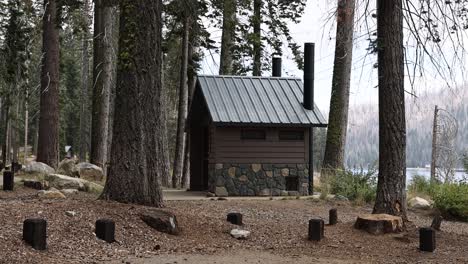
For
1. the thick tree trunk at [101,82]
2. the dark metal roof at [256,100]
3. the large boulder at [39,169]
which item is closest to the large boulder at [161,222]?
the dark metal roof at [256,100]

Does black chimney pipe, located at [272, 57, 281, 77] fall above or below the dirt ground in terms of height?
above

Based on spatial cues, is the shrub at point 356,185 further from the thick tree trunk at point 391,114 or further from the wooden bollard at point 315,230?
the wooden bollard at point 315,230

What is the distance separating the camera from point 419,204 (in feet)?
45.8

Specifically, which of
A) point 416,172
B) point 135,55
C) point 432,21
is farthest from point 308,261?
point 416,172

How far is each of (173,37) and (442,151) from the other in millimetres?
11621

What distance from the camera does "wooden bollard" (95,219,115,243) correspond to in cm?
702

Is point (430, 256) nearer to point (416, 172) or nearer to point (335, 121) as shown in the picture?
point (335, 121)

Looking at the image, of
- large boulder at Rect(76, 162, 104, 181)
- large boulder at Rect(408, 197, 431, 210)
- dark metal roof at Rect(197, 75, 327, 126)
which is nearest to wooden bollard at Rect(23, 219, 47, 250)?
dark metal roof at Rect(197, 75, 327, 126)

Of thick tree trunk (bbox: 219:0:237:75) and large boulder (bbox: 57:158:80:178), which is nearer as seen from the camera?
large boulder (bbox: 57:158:80:178)

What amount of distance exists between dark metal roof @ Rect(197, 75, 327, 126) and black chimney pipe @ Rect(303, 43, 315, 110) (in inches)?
9.6

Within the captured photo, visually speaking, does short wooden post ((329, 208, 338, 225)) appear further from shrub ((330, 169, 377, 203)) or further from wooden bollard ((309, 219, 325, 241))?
shrub ((330, 169, 377, 203))

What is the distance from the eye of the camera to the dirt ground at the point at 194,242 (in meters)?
6.47

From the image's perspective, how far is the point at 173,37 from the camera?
22047 mm

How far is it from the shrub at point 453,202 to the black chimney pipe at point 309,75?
4.35 metres
